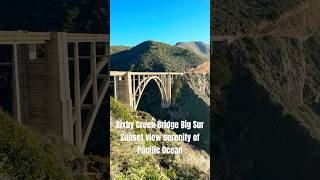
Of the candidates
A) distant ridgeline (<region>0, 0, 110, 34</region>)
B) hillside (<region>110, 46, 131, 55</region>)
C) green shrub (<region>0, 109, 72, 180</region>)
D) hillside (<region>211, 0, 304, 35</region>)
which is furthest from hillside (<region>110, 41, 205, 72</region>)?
hillside (<region>211, 0, 304, 35</region>)

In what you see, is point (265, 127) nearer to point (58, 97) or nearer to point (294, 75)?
point (294, 75)

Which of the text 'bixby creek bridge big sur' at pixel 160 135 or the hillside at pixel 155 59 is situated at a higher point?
the hillside at pixel 155 59

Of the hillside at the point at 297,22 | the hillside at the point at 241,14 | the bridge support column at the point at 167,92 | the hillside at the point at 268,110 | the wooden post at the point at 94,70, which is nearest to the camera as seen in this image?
the bridge support column at the point at 167,92

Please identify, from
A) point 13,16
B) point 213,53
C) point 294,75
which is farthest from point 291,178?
point 13,16

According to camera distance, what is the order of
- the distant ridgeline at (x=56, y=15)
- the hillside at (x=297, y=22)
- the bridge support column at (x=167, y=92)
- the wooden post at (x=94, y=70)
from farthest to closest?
the hillside at (x=297, y=22), the distant ridgeline at (x=56, y=15), the wooden post at (x=94, y=70), the bridge support column at (x=167, y=92)

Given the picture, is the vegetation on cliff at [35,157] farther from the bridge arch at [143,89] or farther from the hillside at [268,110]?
the hillside at [268,110]

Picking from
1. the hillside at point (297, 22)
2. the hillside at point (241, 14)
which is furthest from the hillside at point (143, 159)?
the hillside at point (297, 22)
